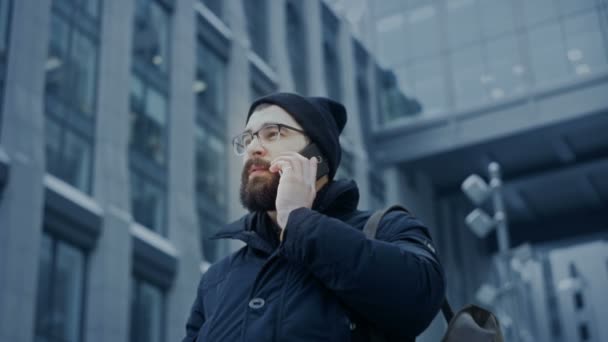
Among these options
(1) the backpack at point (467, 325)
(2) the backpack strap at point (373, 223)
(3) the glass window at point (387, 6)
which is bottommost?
(1) the backpack at point (467, 325)

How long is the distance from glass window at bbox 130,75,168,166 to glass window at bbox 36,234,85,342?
4.17 metres

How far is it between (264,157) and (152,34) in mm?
23511

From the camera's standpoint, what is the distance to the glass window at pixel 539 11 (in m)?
39.0

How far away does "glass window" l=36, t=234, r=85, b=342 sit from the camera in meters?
19.4

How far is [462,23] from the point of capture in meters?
41.1

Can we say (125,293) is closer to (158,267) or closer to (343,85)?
(158,267)

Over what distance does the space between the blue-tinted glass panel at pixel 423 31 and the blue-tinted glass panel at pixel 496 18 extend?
6.90 ft

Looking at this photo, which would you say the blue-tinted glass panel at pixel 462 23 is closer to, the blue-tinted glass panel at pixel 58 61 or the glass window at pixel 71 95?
the glass window at pixel 71 95

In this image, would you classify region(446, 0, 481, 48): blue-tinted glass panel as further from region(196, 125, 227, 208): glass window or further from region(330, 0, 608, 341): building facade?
region(196, 125, 227, 208): glass window

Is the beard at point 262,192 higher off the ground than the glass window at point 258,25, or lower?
lower

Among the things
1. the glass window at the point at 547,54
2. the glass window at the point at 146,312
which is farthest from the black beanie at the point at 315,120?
the glass window at the point at 547,54

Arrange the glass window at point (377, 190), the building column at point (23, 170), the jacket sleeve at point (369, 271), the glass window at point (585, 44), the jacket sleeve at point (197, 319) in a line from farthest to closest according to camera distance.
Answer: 1. the glass window at point (377, 190)
2. the glass window at point (585, 44)
3. the building column at point (23, 170)
4. the jacket sleeve at point (197, 319)
5. the jacket sleeve at point (369, 271)

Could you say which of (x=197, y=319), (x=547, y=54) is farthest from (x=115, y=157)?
(x=547, y=54)

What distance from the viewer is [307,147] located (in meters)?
3.45
